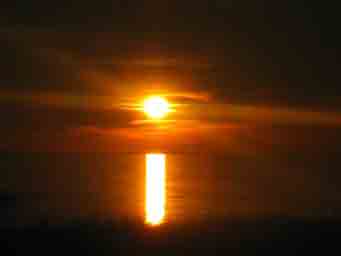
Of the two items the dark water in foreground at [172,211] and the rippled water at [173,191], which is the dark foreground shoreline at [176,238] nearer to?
the dark water in foreground at [172,211]

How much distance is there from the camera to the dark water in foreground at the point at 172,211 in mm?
17672

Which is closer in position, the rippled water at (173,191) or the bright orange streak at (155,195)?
the bright orange streak at (155,195)

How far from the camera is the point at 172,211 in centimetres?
2294

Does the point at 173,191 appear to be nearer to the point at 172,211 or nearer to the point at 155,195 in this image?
the point at 155,195

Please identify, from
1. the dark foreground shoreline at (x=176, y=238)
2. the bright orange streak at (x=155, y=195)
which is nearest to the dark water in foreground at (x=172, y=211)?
the dark foreground shoreline at (x=176, y=238)

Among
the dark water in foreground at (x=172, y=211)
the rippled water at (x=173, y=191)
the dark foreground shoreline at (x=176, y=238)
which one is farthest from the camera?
the rippled water at (x=173, y=191)

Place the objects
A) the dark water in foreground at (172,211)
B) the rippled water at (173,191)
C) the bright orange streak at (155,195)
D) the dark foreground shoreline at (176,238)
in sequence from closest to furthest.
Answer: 1. the dark foreground shoreline at (176,238)
2. the dark water in foreground at (172,211)
3. the bright orange streak at (155,195)
4. the rippled water at (173,191)

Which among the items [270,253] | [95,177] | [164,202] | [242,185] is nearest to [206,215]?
[164,202]

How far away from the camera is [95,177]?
112 feet

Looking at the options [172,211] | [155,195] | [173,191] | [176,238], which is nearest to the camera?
[176,238]

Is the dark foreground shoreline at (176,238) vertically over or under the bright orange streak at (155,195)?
under

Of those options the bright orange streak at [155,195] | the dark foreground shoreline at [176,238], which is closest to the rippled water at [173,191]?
the bright orange streak at [155,195]

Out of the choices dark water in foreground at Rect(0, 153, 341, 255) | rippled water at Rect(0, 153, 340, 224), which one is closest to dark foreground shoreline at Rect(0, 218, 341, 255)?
dark water in foreground at Rect(0, 153, 341, 255)

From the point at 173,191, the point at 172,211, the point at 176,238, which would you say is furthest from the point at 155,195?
the point at 176,238
